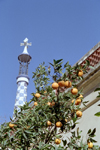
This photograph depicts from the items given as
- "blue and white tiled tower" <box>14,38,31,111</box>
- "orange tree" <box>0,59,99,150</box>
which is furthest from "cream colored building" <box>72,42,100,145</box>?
"blue and white tiled tower" <box>14,38,31,111</box>

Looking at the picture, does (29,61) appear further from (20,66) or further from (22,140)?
(22,140)

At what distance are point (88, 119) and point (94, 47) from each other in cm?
173

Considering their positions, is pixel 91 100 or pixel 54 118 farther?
pixel 91 100

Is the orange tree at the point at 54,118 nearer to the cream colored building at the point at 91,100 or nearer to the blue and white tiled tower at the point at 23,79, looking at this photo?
the cream colored building at the point at 91,100

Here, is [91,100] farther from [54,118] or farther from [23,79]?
[23,79]

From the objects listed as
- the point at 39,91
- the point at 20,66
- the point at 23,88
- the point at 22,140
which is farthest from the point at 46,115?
the point at 20,66

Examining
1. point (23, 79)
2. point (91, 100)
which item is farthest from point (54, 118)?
point (23, 79)

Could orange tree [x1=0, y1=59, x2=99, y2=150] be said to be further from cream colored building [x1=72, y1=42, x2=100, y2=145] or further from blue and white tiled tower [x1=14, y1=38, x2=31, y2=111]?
blue and white tiled tower [x1=14, y1=38, x2=31, y2=111]

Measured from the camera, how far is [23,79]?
23.2 m

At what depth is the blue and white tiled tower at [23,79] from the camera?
2242 cm

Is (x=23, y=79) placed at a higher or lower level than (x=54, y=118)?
higher

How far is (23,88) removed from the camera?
22953mm

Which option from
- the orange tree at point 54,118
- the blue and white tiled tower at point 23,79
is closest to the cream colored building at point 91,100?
the orange tree at point 54,118

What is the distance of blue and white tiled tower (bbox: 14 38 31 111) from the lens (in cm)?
2242
